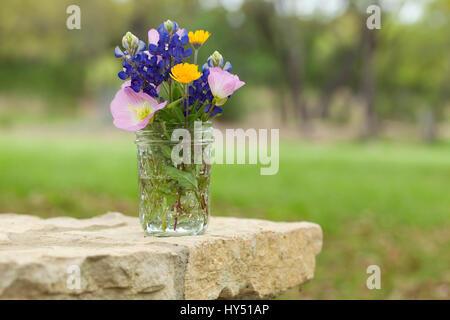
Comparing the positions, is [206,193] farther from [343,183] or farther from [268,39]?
[268,39]

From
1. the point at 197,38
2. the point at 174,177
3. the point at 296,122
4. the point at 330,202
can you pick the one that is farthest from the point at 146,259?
the point at 296,122

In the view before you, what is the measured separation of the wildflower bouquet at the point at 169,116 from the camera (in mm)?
2076

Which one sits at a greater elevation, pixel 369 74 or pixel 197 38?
pixel 369 74

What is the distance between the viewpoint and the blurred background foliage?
647 cm

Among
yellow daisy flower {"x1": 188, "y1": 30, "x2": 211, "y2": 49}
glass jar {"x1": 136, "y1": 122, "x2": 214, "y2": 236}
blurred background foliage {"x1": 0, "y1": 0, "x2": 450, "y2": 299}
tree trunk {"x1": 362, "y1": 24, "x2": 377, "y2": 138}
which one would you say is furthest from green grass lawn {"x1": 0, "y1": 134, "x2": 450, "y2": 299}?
tree trunk {"x1": 362, "y1": 24, "x2": 377, "y2": 138}

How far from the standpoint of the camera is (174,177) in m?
2.09

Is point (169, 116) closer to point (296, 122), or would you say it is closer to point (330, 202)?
point (330, 202)

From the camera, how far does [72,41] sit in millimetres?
26594

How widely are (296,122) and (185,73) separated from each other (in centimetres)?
2324

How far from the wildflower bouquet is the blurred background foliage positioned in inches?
134

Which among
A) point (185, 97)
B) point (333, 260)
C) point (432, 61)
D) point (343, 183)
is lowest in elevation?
point (333, 260)

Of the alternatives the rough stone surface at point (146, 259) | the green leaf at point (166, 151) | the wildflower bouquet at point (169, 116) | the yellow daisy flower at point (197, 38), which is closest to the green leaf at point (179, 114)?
the wildflower bouquet at point (169, 116)

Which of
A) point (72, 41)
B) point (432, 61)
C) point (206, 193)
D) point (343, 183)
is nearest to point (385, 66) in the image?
point (432, 61)

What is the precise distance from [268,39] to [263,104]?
20.3ft
